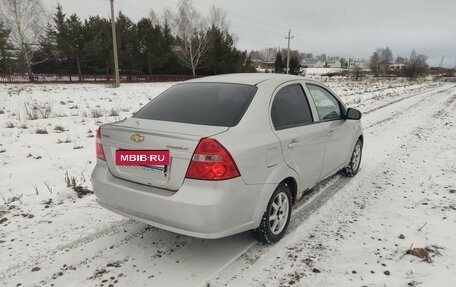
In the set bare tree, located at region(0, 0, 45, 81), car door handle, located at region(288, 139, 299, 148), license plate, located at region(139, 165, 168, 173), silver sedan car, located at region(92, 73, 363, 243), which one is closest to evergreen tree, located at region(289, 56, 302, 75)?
bare tree, located at region(0, 0, 45, 81)

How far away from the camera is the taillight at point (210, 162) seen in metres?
2.66

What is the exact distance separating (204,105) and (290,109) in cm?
99

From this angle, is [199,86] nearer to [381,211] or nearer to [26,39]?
[381,211]

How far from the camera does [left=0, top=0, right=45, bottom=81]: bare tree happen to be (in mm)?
35250

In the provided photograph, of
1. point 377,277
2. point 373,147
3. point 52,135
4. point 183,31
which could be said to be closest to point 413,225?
point 377,277

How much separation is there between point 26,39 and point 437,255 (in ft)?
143

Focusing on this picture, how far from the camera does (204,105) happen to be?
11.0ft

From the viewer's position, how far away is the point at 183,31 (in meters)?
46.9

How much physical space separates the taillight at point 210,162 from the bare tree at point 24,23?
40.0 meters

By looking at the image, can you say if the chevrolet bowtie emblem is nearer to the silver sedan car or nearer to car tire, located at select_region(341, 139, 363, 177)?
the silver sedan car

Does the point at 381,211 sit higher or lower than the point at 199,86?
lower

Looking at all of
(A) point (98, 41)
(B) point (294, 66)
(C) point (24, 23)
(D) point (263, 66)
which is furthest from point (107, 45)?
(D) point (263, 66)

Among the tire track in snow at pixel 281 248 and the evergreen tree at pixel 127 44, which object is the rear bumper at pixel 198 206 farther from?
the evergreen tree at pixel 127 44

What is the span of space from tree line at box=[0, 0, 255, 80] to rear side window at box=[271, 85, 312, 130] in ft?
129
